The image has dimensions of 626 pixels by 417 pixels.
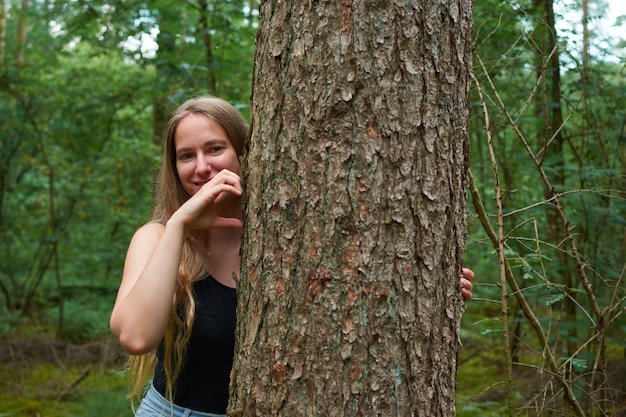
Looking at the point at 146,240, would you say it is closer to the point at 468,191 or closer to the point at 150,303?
the point at 150,303

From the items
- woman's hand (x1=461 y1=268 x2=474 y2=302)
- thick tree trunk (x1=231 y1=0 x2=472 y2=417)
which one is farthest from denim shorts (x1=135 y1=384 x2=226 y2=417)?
woman's hand (x1=461 y1=268 x2=474 y2=302)

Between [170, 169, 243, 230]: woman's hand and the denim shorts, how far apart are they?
2.21 ft

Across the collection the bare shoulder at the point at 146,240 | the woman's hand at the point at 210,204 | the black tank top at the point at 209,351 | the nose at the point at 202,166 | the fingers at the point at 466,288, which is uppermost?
the nose at the point at 202,166

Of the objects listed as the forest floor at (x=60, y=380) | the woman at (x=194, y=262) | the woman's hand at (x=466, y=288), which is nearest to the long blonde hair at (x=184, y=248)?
the woman at (x=194, y=262)

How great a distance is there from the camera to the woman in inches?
70.9

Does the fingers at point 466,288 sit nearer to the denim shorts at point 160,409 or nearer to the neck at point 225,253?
the neck at point 225,253

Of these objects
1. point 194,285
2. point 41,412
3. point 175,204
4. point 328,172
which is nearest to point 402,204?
point 328,172

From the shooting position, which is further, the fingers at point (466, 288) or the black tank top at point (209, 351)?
the black tank top at point (209, 351)

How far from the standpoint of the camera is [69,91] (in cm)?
800

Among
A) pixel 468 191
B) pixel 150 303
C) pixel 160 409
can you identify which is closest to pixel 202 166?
pixel 150 303

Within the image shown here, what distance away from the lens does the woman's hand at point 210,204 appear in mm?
1767

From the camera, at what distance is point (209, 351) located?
2090mm

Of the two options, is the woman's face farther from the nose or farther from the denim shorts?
the denim shorts

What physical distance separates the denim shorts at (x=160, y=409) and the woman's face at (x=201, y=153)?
0.75 meters
